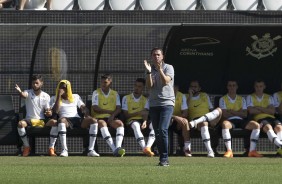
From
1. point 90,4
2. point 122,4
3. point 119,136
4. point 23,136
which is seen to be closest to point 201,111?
point 119,136

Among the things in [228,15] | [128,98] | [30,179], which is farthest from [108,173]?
[228,15]

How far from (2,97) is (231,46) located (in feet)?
14.3

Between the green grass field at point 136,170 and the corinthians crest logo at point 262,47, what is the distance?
283 cm

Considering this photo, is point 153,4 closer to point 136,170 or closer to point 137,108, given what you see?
point 137,108

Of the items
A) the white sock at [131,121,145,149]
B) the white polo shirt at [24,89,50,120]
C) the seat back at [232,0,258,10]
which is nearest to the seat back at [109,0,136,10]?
the seat back at [232,0,258,10]

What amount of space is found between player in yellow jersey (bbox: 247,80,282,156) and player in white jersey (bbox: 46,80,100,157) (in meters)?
2.82

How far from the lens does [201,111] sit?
17094mm

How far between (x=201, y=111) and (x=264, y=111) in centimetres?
113

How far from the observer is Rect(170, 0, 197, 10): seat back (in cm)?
2070

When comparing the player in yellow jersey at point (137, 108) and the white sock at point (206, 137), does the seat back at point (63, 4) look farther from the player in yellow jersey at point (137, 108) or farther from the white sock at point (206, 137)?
the white sock at point (206, 137)

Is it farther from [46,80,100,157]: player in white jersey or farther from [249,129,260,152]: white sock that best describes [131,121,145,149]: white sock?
[249,129,260,152]: white sock

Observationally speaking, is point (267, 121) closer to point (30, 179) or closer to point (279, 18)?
point (279, 18)

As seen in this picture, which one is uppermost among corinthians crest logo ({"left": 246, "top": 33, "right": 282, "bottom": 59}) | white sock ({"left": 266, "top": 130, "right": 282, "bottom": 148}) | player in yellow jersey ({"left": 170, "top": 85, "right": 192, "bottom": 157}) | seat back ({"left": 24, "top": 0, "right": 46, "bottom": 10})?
seat back ({"left": 24, "top": 0, "right": 46, "bottom": 10})

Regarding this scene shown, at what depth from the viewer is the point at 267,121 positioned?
16.8 meters
